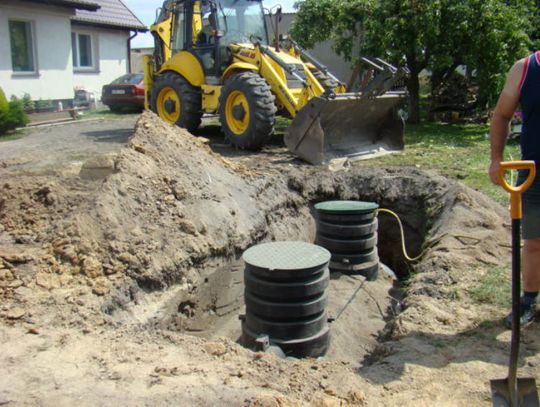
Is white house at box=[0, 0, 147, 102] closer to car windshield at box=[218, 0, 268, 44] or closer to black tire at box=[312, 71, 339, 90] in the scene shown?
car windshield at box=[218, 0, 268, 44]

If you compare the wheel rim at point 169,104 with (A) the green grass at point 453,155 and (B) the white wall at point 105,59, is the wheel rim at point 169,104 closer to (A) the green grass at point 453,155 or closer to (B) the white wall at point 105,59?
(A) the green grass at point 453,155

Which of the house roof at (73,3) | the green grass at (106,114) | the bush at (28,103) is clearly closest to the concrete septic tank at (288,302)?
the bush at (28,103)

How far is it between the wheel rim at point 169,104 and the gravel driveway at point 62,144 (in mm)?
963

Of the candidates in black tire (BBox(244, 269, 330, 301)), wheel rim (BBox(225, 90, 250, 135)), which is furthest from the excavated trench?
wheel rim (BBox(225, 90, 250, 135))

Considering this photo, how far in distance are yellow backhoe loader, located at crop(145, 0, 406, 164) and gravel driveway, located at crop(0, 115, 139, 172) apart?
4.86ft

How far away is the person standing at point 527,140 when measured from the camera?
146 inches

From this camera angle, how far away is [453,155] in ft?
33.5

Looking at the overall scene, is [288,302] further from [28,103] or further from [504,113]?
[28,103]

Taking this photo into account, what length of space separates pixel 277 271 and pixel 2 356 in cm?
201

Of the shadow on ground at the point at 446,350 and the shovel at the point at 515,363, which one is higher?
the shovel at the point at 515,363

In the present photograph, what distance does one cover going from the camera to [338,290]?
6.31 m

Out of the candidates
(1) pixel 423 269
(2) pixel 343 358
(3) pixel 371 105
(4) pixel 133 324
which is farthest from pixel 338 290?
(3) pixel 371 105

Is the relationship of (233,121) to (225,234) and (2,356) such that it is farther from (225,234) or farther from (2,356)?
(2,356)

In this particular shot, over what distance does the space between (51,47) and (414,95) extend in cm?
1055
